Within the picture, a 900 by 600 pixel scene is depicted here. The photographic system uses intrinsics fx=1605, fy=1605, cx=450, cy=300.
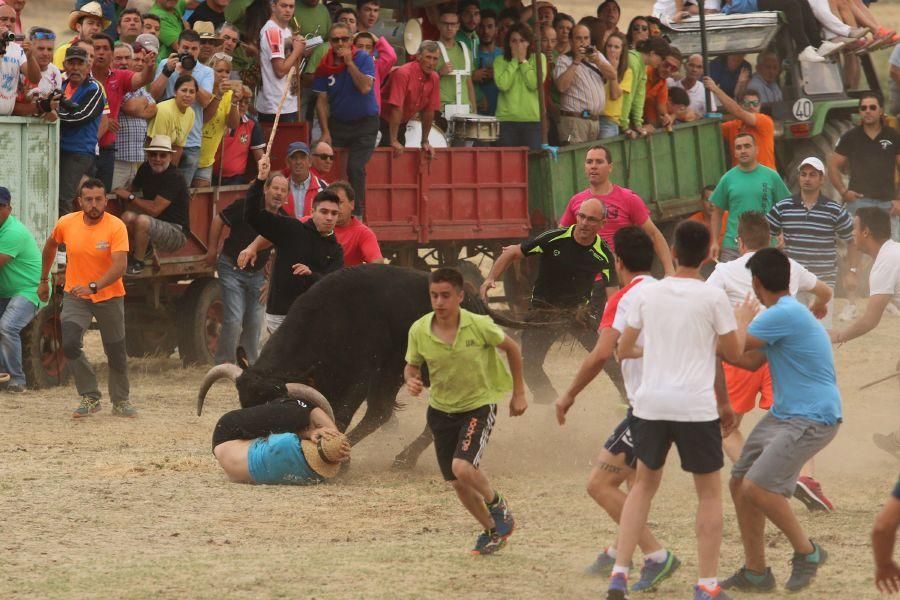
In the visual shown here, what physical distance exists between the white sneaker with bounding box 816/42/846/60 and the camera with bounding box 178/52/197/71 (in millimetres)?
8000

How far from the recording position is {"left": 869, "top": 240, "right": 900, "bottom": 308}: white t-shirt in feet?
29.9

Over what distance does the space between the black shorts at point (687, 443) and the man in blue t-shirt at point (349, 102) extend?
8.14 metres

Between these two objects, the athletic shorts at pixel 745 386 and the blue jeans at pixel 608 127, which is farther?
the blue jeans at pixel 608 127

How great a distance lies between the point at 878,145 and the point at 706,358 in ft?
31.8

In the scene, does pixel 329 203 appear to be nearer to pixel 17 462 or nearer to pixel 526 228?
pixel 17 462

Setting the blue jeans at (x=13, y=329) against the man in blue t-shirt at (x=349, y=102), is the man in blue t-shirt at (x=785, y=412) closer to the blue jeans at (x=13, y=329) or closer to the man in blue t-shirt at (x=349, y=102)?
the blue jeans at (x=13, y=329)

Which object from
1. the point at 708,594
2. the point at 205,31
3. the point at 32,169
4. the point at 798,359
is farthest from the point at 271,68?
the point at 708,594

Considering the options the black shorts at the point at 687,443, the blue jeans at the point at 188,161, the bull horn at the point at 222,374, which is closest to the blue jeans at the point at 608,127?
the blue jeans at the point at 188,161

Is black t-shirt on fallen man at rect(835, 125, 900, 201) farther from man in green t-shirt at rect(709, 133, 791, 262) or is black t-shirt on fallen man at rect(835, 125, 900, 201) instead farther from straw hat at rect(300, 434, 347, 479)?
straw hat at rect(300, 434, 347, 479)

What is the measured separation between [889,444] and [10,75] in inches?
275

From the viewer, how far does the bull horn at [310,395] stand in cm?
888

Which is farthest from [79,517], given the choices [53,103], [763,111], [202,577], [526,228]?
[763,111]

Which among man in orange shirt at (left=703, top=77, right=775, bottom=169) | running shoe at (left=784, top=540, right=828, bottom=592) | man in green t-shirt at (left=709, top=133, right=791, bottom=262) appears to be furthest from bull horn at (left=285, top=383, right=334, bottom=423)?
man in orange shirt at (left=703, top=77, right=775, bottom=169)

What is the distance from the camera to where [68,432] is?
35.5ft
